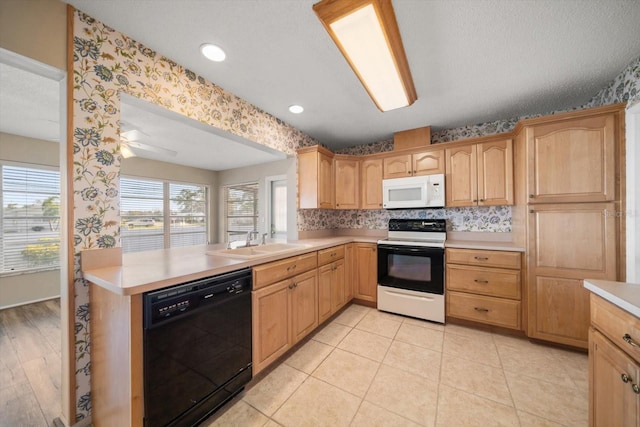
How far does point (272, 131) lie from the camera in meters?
2.64

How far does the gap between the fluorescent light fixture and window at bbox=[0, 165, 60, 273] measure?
4.83 m

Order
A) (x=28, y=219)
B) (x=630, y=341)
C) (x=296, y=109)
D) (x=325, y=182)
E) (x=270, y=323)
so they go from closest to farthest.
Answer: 1. (x=630, y=341)
2. (x=270, y=323)
3. (x=296, y=109)
4. (x=325, y=182)
5. (x=28, y=219)

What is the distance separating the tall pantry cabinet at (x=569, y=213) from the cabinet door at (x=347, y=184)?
5.97 ft

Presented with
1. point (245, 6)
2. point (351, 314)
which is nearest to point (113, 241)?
point (245, 6)

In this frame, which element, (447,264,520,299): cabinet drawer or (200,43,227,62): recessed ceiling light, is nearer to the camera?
(200,43,227,62): recessed ceiling light

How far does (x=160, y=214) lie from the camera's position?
484cm

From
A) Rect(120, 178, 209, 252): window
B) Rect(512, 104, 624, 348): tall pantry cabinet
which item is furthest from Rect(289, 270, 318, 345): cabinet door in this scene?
Rect(120, 178, 209, 252): window

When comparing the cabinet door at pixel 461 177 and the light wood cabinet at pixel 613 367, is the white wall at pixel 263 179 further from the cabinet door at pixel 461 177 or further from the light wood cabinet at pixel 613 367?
the light wood cabinet at pixel 613 367

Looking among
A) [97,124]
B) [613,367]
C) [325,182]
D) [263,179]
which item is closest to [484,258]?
[613,367]

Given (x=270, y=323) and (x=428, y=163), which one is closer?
(x=270, y=323)

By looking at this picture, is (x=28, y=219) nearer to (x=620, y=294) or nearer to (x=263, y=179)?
(x=263, y=179)

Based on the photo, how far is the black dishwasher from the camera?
42.1 inches

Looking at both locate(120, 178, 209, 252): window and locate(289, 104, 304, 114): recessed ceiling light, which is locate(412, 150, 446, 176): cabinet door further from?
locate(120, 178, 209, 252): window

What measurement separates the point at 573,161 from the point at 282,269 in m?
2.63
